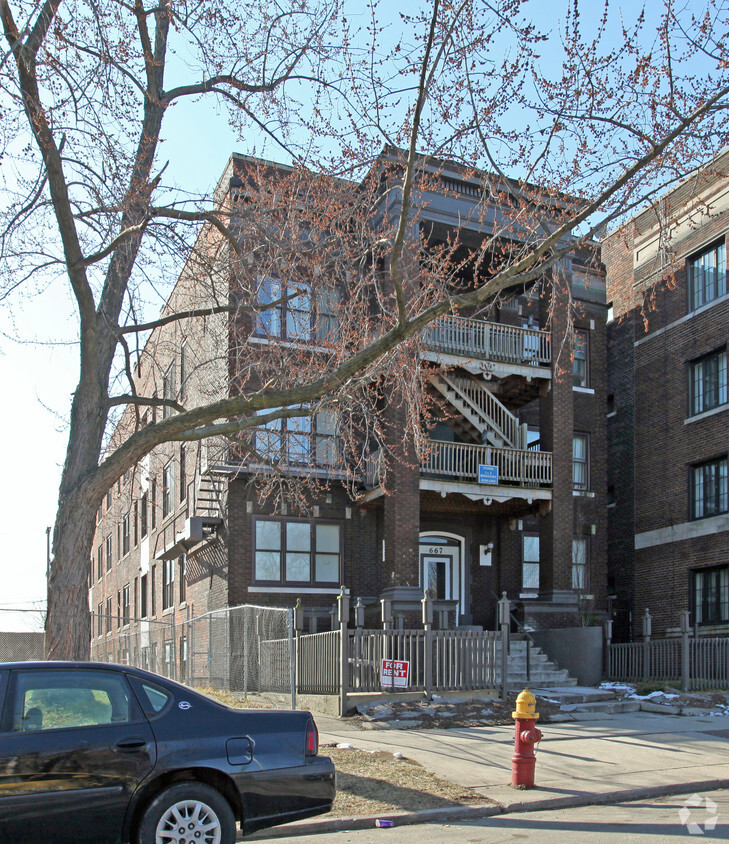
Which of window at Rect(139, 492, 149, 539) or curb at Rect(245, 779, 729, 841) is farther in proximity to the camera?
window at Rect(139, 492, 149, 539)

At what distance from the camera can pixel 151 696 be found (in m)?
6.41

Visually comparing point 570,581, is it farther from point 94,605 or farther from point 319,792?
point 94,605

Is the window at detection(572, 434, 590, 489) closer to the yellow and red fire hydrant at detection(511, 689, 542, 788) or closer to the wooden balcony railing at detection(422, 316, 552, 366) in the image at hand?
the wooden balcony railing at detection(422, 316, 552, 366)

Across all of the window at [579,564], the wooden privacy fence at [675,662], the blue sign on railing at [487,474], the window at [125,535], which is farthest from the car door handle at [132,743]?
the window at [125,535]

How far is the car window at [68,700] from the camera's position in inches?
237

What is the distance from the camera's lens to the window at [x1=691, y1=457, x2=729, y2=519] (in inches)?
909

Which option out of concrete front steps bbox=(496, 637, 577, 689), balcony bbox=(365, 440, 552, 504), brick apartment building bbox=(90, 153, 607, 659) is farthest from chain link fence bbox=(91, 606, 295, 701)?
concrete front steps bbox=(496, 637, 577, 689)

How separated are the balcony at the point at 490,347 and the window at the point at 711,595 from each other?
663 cm

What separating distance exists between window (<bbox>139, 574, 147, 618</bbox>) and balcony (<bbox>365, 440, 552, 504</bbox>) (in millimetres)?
13619

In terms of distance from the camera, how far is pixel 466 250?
23812 mm

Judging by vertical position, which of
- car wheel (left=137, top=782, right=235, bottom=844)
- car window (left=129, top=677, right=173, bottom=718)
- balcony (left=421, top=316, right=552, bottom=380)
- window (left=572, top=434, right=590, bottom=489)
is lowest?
car wheel (left=137, top=782, right=235, bottom=844)

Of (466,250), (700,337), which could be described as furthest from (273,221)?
(700,337)

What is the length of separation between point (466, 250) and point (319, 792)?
18.9 metres

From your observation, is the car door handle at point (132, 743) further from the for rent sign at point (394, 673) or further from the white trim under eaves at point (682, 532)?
the white trim under eaves at point (682, 532)
